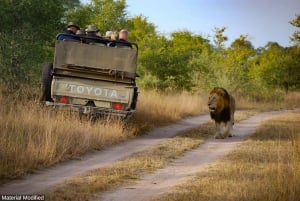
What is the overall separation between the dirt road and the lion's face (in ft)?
3.18

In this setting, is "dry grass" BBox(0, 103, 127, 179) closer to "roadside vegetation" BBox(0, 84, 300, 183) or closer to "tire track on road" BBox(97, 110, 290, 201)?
"roadside vegetation" BBox(0, 84, 300, 183)

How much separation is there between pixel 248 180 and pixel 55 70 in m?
6.65

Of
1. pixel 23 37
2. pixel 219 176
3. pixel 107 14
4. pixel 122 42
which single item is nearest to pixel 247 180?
pixel 219 176

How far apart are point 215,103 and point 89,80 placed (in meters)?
3.81

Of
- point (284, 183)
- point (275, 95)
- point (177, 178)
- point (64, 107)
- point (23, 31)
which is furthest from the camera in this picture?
point (275, 95)

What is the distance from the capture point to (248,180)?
27.1 feet

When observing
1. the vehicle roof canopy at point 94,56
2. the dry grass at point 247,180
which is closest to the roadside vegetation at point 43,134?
the vehicle roof canopy at point 94,56

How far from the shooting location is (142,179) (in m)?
8.56

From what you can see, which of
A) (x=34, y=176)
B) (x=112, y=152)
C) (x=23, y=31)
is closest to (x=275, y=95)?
(x=23, y=31)

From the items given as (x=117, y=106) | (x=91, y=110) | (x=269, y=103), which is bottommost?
(x=269, y=103)

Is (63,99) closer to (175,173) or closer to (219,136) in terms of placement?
(219,136)

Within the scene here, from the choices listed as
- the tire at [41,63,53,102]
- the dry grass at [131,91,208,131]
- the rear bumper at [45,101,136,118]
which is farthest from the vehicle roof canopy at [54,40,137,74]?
the dry grass at [131,91,208,131]

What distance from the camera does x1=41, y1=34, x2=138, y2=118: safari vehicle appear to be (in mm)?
13156

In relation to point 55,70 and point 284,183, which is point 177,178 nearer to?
point 284,183
